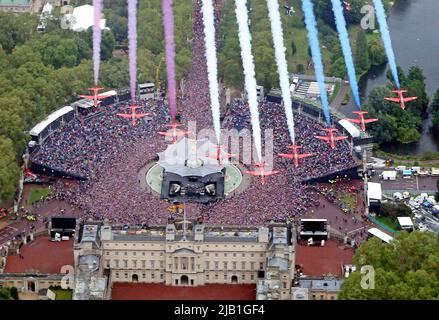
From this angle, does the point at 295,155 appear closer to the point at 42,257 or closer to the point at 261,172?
the point at 261,172

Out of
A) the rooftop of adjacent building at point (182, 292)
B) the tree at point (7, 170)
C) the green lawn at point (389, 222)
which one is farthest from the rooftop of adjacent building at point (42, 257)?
the green lawn at point (389, 222)

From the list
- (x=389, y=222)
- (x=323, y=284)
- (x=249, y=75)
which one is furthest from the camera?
(x=249, y=75)

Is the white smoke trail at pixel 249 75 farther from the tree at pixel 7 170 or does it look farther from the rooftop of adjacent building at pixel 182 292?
the tree at pixel 7 170

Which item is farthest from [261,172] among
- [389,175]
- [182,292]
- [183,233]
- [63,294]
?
[63,294]

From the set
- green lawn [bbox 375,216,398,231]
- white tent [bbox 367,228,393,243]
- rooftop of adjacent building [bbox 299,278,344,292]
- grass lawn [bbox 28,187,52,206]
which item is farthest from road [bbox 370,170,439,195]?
grass lawn [bbox 28,187,52,206]

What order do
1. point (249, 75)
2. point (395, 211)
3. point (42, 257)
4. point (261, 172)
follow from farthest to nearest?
point (249, 75) → point (261, 172) → point (395, 211) → point (42, 257)
